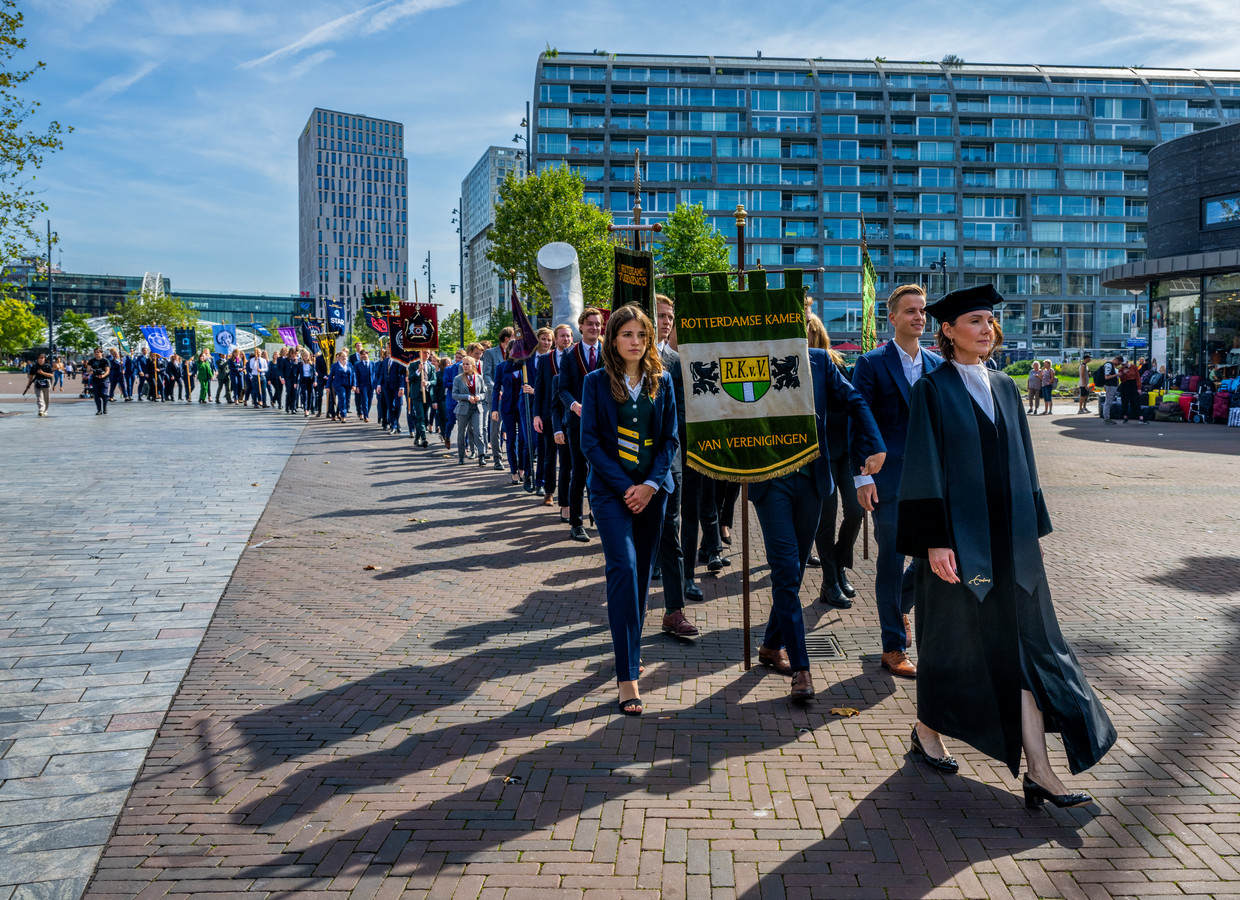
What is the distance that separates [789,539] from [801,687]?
701 mm

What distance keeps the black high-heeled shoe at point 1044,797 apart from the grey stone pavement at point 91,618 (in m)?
3.19

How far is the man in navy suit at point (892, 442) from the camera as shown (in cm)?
492

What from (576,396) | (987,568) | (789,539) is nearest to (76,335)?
(576,396)

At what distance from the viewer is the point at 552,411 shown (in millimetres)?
9273

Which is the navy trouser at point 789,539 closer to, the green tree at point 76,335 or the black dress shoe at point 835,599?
the black dress shoe at point 835,599

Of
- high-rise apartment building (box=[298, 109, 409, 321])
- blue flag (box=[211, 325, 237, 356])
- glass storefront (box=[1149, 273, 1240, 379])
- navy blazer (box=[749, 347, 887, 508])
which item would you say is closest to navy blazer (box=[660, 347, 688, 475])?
navy blazer (box=[749, 347, 887, 508])

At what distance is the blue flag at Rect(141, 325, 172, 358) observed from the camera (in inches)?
1394

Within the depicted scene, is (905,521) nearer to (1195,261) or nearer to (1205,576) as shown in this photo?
(1205,576)

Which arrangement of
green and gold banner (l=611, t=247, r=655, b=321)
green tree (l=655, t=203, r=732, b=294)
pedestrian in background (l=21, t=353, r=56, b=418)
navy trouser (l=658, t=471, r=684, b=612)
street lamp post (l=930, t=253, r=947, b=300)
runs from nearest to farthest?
1. navy trouser (l=658, t=471, r=684, b=612)
2. green and gold banner (l=611, t=247, r=655, b=321)
3. pedestrian in background (l=21, t=353, r=56, b=418)
4. street lamp post (l=930, t=253, r=947, b=300)
5. green tree (l=655, t=203, r=732, b=294)

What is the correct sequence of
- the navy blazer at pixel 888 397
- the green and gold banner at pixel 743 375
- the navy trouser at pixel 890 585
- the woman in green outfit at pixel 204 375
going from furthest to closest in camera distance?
1. the woman in green outfit at pixel 204 375
2. the navy blazer at pixel 888 397
3. the navy trouser at pixel 890 585
4. the green and gold banner at pixel 743 375

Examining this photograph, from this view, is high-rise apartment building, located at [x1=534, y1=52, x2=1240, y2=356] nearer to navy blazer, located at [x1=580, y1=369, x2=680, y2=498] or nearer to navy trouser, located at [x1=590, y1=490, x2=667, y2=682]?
navy blazer, located at [x1=580, y1=369, x2=680, y2=498]

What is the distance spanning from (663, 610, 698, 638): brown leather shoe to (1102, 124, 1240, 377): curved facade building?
2583cm

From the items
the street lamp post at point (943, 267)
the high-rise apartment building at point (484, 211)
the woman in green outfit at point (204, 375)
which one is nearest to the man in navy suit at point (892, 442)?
the woman in green outfit at point (204, 375)

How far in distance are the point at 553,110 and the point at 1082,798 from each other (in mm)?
80942
